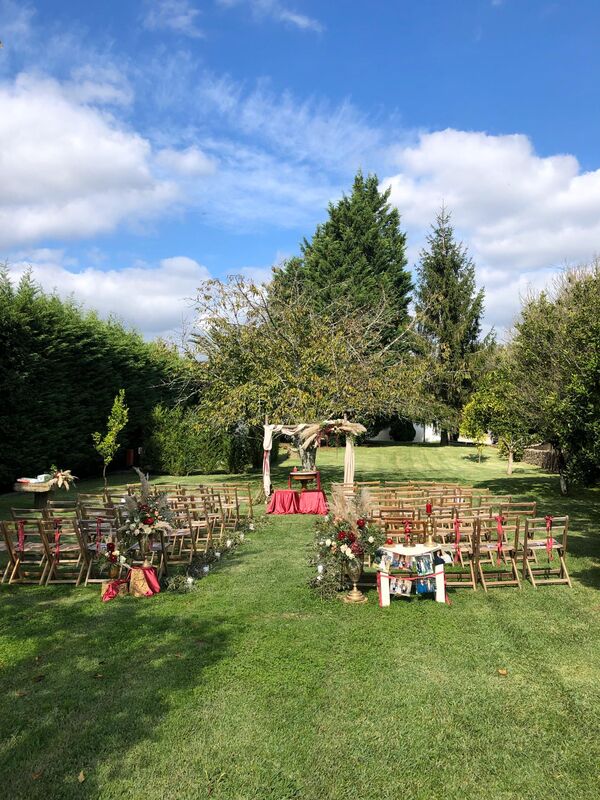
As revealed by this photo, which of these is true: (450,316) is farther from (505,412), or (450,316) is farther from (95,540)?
(95,540)

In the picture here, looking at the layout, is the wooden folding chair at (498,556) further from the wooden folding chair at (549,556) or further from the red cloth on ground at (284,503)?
the red cloth on ground at (284,503)

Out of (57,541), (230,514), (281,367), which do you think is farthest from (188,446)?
(57,541)

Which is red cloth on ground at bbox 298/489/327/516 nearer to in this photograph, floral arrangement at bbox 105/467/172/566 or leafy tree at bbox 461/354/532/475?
leafy tree at bbox 461/354/532/475

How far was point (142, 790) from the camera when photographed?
12.0 ft

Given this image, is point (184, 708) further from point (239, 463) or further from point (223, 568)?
point (239, 463)

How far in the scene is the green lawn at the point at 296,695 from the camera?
12.5 ft

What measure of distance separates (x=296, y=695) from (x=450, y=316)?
130ft

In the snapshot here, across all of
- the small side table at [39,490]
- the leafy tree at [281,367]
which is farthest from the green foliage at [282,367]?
the small side table at [39,490]

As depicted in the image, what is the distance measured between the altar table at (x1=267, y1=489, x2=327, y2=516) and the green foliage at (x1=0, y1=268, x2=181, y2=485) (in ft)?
28.2

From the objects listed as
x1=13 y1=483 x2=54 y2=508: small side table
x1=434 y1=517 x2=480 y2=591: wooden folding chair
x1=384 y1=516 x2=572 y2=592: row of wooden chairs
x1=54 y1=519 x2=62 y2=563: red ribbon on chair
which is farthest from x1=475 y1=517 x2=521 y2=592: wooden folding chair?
x1=13 y1=483 x2=54 y2=508: small side table

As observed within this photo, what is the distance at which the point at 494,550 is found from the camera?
8.98m

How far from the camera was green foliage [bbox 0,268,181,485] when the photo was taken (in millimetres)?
17578

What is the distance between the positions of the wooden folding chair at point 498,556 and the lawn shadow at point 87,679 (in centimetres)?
386

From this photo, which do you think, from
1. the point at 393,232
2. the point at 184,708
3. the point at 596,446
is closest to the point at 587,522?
the point at 596,446
